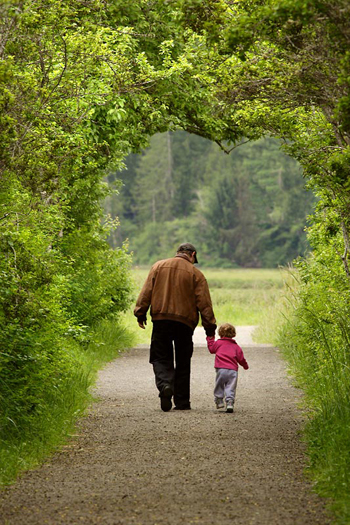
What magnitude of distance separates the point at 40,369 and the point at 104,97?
5072 mm

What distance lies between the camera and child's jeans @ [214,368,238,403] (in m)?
10.2

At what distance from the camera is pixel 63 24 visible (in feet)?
30.4

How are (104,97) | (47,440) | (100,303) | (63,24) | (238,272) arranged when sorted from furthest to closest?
(238,272), (100,303), (104,97), (63,24), (47,440)

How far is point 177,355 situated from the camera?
10484 millimetres

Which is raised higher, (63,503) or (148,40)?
(148,40)

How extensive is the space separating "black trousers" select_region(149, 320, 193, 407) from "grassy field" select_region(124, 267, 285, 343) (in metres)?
9.61

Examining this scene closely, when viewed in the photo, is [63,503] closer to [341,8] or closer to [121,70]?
[341,8]

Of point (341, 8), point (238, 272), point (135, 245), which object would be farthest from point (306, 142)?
point (135, 245)

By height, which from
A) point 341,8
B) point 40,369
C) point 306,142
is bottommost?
point 40,369

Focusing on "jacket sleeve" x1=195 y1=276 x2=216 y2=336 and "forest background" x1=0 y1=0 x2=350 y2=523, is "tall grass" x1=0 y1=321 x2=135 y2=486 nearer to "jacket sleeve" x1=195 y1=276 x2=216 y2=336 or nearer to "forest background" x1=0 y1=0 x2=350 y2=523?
"forest background" x1=0 y1=0 x2=350 y2=523

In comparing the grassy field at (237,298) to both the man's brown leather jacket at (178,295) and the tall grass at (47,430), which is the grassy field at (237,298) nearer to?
the man's brown leather jacket at (178,295)

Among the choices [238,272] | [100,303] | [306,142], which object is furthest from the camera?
[238,272]

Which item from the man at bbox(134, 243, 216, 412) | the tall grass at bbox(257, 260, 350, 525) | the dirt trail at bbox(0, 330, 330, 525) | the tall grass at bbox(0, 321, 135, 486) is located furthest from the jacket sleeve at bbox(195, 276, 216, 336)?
the tall grass at bbox(0, 321, 135, 486)

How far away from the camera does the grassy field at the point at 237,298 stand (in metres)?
27.7
